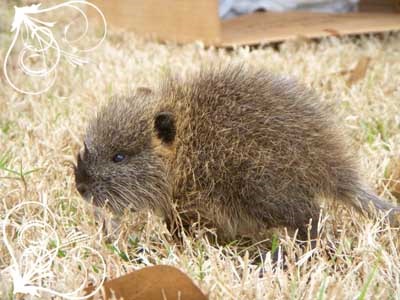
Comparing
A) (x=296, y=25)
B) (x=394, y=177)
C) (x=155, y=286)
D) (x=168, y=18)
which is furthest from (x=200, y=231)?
(x=296, y=25)

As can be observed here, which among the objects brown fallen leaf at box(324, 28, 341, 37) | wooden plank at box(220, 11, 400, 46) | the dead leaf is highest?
wooden plank at box(220, 11, 400, 46)

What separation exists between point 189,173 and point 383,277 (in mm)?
698

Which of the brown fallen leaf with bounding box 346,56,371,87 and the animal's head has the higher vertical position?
the brown fallen leaf with bounding box 346,56,371,87

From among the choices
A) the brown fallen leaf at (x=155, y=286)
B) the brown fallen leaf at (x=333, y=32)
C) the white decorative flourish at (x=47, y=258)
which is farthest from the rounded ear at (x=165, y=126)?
the brown fallen leaf at (x=333, y=32)

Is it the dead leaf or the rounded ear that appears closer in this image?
the rounded ear

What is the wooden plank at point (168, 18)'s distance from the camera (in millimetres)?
5016

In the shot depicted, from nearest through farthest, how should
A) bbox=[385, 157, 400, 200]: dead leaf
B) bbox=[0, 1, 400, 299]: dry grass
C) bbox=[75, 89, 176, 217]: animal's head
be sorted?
bbox=[0, 1, 400, 299]: dry grass → bbox=[75, 89, 176, 217]: animal's head → bbox=[385, 157, 400, 200]: dead leaf

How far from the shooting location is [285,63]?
14.0 feet

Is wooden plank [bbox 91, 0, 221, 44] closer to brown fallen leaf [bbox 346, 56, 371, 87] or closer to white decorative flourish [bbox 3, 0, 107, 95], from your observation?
white decorative flourish [bbox 3, 0, 107, 95]

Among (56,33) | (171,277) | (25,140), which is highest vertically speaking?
(56,33)

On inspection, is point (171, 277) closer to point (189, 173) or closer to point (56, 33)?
point (189, 173)

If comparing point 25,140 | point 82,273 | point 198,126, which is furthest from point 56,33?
point 82,273

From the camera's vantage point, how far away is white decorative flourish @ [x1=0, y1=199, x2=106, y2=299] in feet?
5.63

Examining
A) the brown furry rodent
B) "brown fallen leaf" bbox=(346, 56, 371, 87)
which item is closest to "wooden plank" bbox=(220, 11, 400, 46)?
"brown fallen leaf" bbox=(346, 56, 371, 87)
